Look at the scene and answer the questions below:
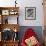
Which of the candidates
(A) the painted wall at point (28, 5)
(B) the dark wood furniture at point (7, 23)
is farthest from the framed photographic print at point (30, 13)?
(B) the dark wood furniture at point (7, 23)

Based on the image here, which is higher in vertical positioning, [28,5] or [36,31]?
Result: [28,5]

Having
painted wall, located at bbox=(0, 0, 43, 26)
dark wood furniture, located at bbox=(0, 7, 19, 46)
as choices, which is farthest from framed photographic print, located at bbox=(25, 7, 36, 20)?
dark wood furniture, located at bbox=(0, 7, 19, 46)

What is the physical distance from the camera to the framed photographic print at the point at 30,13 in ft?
20.1

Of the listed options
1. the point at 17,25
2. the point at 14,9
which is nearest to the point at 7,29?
the point at 17,25

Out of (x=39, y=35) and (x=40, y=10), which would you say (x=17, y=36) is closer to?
(x=39, y=35)

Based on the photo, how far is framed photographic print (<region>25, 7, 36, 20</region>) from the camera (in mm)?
6137

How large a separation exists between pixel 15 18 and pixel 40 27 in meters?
1.01

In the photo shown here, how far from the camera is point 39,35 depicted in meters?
6.12

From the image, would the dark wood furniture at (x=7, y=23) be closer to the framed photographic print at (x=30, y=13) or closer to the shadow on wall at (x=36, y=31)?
the shadow on wall at (x=36, y=31)

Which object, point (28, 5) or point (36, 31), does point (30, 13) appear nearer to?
point (28, 5)

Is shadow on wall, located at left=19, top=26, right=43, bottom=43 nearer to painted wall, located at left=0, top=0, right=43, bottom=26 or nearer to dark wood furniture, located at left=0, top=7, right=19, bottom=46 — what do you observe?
painted wall, located at left=0, top=0, right=43, bottom=26

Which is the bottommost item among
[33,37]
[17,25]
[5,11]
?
[33,37]

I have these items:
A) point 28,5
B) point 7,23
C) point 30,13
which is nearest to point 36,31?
point 30,13

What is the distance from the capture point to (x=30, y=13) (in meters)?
6.16
